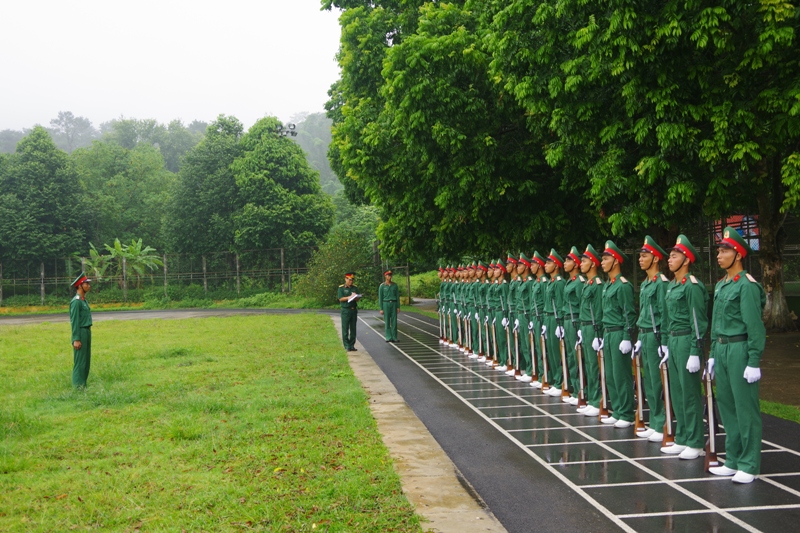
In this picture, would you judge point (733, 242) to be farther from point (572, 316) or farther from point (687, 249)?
point (572, 316)

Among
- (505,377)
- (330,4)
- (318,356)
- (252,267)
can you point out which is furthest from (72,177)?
(505,377)

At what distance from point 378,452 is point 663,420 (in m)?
3.01

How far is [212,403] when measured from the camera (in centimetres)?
994

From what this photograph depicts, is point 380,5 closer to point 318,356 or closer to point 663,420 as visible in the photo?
point 318,356

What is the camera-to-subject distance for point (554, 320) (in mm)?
11172

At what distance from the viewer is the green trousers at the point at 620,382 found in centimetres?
864

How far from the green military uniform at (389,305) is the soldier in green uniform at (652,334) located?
1114cm

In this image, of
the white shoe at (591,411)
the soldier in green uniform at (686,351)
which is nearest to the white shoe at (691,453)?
the soldier in green uniform at (686,351)

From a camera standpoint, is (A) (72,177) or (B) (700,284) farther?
(A) (72,177)

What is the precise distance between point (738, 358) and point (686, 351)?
0.84 m

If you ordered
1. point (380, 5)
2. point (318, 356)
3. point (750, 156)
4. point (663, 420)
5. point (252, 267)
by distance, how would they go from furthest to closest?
point (252, 267) < point (380, 5) < point (318, 356) < point (750, 156) < point (663, 420)

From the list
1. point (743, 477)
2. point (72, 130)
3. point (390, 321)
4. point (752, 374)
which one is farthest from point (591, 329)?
point (72, 130)

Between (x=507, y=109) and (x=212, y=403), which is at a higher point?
(x=507, y=109)

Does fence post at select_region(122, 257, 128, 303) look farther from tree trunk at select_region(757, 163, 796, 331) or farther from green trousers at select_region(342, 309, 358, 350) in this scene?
tree trunk at select_region(757, 163, 796, 331)
